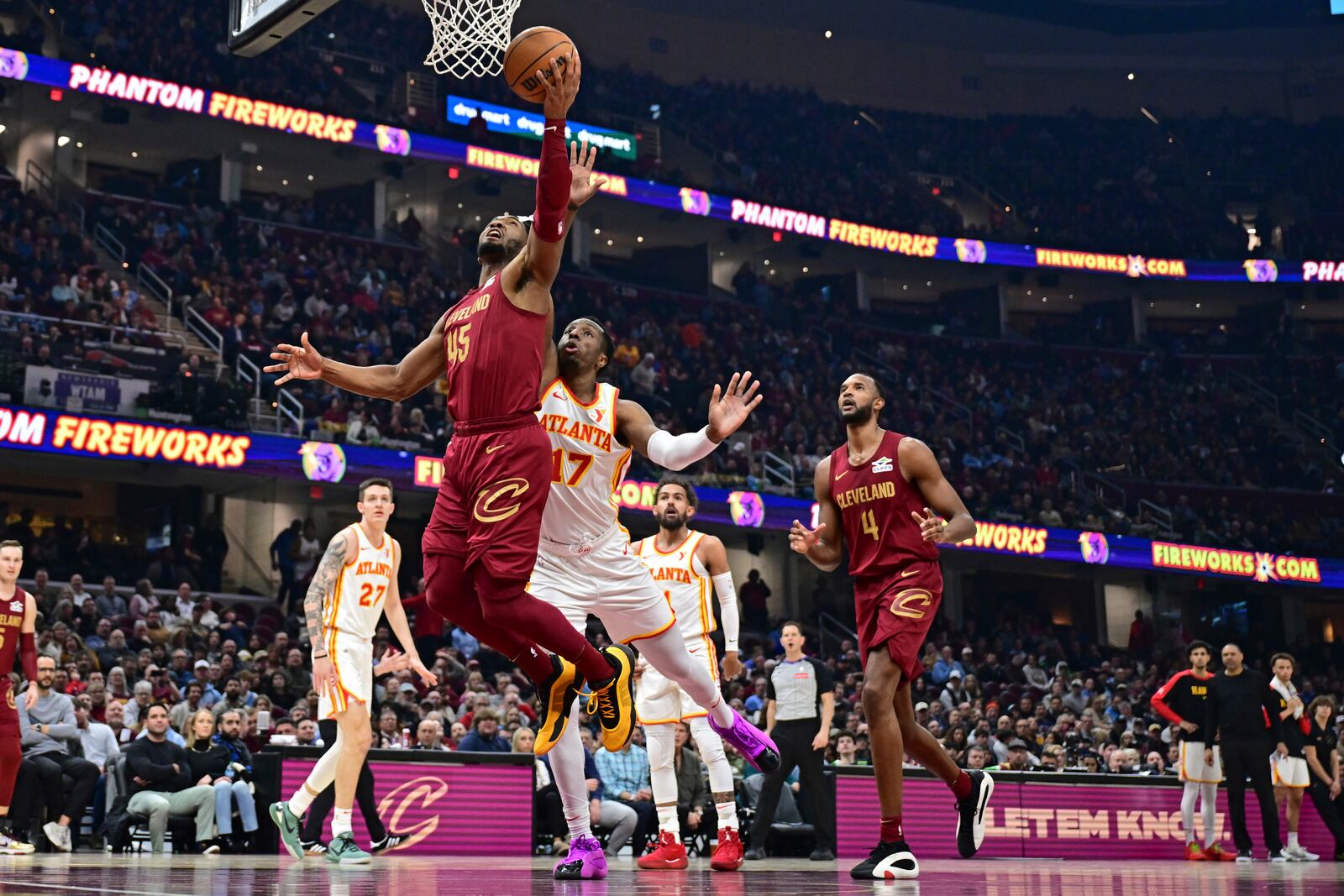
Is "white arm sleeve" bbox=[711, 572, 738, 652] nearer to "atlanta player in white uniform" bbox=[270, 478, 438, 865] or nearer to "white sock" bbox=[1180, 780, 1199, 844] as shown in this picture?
"atlanta player in white uniform" bbox=[270, 478, 438, 865]

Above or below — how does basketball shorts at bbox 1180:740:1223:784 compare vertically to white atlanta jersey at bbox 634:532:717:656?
below

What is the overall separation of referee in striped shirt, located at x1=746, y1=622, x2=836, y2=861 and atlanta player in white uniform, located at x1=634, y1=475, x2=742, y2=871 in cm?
170

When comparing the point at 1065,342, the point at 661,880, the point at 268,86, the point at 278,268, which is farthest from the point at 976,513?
the point at 661,880

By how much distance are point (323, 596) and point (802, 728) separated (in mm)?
4575

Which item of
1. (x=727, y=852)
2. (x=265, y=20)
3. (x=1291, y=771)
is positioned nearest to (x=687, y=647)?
(x=727, y=852)

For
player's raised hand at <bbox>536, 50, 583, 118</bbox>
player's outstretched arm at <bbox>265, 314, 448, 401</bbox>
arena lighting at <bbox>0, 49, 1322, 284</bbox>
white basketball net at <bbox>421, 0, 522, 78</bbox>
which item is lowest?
player's outstretched arm at <bbox>265, 314, 448, 401</bbox>

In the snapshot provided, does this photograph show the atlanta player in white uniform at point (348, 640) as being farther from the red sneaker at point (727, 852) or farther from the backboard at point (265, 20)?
the backboard at point (265, 20)

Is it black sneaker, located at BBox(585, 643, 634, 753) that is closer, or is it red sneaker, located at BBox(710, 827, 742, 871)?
black sneaker, located at BBox(585, 643, 634, 753)

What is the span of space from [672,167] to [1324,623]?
22.6 metres

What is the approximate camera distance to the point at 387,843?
34.9 ft

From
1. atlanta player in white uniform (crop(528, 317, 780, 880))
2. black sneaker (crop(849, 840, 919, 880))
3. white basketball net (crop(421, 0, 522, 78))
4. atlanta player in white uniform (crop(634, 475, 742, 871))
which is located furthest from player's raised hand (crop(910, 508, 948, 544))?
white basketball net (crop(421, 0, 522, 78))

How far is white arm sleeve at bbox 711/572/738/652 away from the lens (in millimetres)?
10055

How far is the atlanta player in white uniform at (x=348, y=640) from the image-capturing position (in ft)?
30.1

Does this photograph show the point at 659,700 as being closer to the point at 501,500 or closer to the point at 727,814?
the point at 727,814
